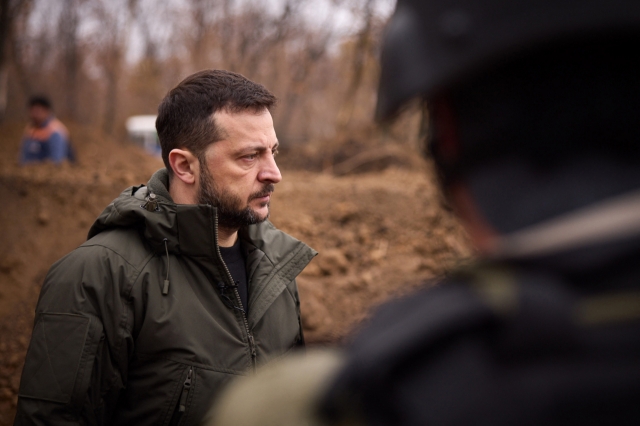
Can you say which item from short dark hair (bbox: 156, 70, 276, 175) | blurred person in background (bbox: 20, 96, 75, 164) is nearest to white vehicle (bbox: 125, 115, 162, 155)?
blurred person in background (bbox: 20, 96, 75, 164)

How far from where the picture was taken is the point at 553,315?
0.65 metres

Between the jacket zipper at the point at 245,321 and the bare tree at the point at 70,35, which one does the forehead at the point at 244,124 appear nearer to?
the jacket zipper at the point at 245,321

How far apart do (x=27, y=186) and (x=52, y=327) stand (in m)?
6.61

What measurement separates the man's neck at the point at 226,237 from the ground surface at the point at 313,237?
8.41ft

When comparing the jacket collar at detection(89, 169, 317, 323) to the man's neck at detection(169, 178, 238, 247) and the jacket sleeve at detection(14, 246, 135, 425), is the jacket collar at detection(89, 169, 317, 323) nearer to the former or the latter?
the man's neck at detection(169, 178, 238, 247)

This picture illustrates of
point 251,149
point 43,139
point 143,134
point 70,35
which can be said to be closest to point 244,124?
point 251,149

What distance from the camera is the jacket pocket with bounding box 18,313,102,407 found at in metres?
2.14

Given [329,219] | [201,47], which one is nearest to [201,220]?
[329,219]

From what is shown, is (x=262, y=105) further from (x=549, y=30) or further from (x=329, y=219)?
(x=329, y=219)

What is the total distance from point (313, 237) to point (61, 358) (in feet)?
20.0

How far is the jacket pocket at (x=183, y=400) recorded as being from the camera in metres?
2.28

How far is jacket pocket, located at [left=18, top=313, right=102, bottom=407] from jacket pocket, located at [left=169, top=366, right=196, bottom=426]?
0.35 m

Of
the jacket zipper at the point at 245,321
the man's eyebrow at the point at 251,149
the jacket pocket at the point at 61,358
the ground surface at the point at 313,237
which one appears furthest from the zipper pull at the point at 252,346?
the ground surface at the point at 313,237

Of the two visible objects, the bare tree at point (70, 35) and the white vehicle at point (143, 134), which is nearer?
the bare tree at point (70, 35)
